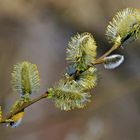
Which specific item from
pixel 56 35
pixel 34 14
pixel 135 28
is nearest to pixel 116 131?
pixel 56 35

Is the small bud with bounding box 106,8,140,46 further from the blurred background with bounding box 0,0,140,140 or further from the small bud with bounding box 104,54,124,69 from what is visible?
the blurred background with bounding box 0,0,140,140

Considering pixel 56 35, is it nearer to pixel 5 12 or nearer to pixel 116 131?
pixel 5 12

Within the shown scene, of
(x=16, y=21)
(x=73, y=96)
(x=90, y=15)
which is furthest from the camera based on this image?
(x=90, y=15)

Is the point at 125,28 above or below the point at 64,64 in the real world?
below

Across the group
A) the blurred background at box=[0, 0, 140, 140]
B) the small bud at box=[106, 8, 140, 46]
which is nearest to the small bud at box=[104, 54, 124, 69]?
the small bud at box=[106, 8, 140, 46]

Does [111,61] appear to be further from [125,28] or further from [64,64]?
[64,64]

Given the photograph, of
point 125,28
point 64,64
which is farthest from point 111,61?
point 64,64

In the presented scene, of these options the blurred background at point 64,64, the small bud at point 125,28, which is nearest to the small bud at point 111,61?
the small bud at point 125,28

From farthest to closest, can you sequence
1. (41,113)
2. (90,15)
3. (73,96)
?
(90,15) → (41,113) → (73,96)
